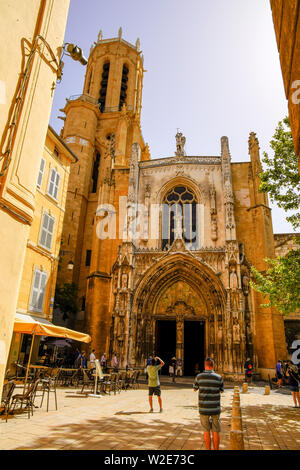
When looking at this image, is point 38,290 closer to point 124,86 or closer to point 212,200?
point 212,200

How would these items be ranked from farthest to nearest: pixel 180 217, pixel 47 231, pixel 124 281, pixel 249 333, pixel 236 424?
pixel 180 217 → pixel 124 281 → pixel 249 333 → pixel 47 231 → pixel 236 424

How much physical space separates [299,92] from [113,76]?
35846mm

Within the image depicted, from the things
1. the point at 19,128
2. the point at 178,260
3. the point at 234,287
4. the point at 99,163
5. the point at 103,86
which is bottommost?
the point at 19,128

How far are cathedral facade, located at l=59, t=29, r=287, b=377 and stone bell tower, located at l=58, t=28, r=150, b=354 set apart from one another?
104 millimetres

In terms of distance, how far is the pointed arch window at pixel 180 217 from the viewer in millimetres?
20906

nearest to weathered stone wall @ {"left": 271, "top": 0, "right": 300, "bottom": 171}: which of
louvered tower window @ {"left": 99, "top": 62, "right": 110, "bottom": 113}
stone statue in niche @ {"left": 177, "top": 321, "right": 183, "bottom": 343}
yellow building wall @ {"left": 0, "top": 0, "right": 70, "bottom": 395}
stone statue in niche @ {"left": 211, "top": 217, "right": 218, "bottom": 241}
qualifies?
yellow building wall @ {"left": 0, "top": 0, "right": 70, "bottom": 395}

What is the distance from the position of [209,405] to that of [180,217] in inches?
668

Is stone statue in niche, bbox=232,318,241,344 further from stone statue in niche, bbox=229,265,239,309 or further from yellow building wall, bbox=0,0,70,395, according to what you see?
yellow building wall, bbox=0,0,70,395

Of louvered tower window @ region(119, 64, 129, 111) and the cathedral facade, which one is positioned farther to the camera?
louvered tower window @ region(119, 64, 129, 111)

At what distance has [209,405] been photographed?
4.38 m

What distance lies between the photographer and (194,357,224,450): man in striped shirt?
4344mm

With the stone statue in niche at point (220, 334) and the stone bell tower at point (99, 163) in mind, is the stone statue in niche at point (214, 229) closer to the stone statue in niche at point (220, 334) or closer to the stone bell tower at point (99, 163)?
the stone statue in niche at point (220, 334)

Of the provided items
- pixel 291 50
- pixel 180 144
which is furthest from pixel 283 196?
pixel 180 144

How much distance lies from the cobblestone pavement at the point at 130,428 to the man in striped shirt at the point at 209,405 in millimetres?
591
